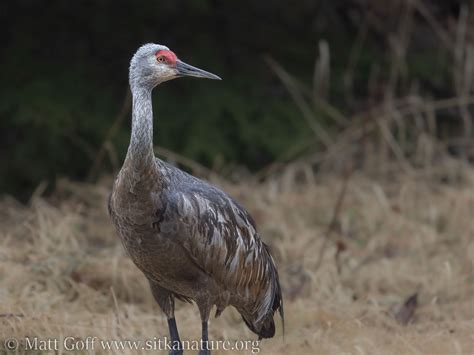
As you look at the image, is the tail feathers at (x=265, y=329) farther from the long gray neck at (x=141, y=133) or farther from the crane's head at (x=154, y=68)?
the crane's head at (x=154, y=68)

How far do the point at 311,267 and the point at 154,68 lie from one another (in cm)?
306

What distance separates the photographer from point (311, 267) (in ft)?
24.2

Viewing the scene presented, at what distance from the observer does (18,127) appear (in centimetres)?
961

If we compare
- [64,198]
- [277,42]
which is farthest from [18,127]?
[277,42]

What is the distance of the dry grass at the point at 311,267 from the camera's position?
5.78m

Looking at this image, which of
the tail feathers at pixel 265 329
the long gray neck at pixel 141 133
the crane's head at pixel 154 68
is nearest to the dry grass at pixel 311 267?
the tail feathers at pixel 265 329

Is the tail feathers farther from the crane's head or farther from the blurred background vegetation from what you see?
the blurred background vegetation

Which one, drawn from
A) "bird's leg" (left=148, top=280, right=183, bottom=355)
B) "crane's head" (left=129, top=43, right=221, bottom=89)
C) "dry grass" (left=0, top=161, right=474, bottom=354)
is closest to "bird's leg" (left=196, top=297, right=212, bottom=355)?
"bird's leg" (left=148, top=280, right=183, bottom=355)

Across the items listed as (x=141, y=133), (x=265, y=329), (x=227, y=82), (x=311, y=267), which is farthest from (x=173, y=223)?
(x=227, y=82)

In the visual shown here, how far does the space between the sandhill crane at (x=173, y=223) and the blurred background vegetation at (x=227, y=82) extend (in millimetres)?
3848

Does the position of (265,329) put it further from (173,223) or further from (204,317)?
(173,223)

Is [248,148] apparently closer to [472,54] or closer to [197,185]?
[472,54]

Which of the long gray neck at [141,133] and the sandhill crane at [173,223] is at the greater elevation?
the long gray neck at [141,133]

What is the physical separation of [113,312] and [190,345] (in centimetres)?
65
